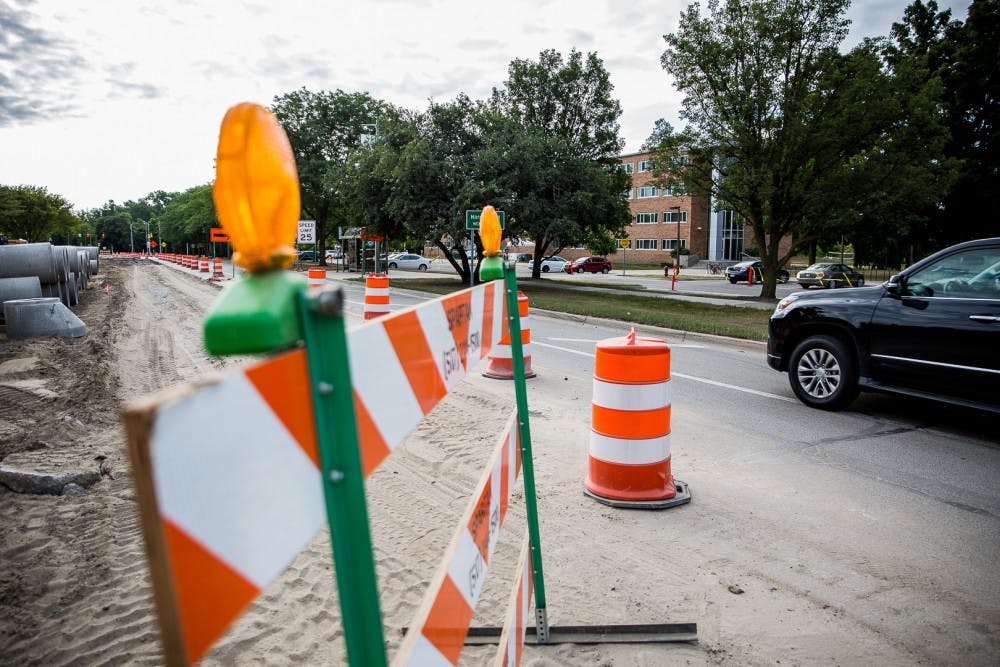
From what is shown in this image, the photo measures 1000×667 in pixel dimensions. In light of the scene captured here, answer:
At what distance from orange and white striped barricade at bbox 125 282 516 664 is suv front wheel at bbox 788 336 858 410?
725 cm

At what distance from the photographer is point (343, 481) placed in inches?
42.1

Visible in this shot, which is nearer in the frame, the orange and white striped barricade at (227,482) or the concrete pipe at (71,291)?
the orange and white striped barricade at (227,482)

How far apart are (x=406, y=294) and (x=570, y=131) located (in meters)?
16.1

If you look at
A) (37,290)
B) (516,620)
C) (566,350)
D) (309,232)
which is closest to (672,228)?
(309,232)

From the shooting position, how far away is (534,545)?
295 centimetres

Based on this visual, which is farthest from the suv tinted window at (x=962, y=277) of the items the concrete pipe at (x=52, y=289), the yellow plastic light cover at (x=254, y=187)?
the concrete pipe at (x=52, y=289)

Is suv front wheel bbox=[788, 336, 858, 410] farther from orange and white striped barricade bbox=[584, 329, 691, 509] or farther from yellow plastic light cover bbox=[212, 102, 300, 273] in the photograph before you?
yellow plastic light cover bbox=[212, 102, 300, 273]

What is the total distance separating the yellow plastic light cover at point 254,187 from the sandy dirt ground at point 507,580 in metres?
2.50

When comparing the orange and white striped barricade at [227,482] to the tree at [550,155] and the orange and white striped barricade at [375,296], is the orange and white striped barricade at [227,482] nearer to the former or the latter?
the orange and white striped barricade at [375,296]

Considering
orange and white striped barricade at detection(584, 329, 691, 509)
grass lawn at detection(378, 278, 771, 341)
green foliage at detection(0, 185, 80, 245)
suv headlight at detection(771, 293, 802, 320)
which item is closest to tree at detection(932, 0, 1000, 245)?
grass lawn at detection(378, 278, 771, 341)

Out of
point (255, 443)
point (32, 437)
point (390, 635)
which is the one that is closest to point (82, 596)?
point (390, 635)

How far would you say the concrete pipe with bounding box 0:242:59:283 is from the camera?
14711 millimetres

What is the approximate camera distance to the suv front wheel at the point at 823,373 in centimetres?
728

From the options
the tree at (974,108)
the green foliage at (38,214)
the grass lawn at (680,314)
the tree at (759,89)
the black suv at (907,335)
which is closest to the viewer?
the black suv at (907,335)
